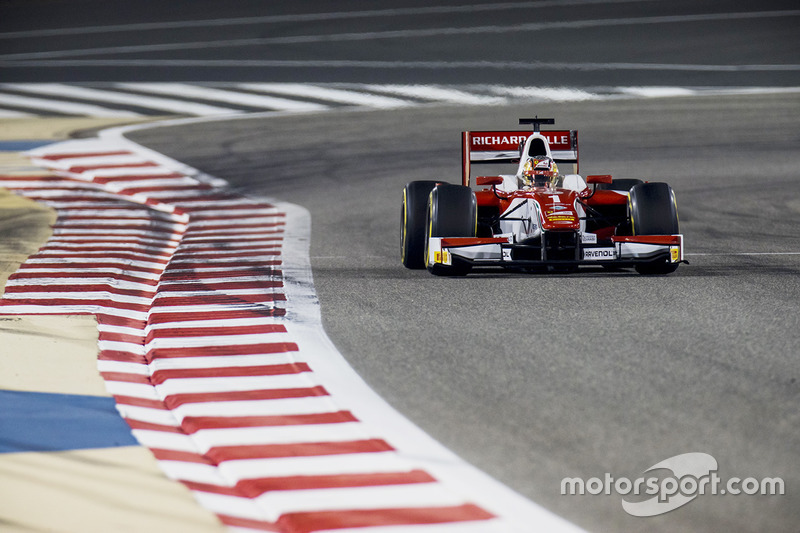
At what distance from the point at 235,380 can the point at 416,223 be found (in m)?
4.02

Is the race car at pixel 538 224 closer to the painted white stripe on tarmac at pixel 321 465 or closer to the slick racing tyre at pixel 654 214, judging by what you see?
the slick racing tyre at pixel 654 214

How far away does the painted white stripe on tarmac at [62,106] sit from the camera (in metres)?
23.3

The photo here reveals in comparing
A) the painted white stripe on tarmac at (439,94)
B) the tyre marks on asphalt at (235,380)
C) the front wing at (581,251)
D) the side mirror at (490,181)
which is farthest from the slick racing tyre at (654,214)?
the painted white stripe on tarmac at (439,94)

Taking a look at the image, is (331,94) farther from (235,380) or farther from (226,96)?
(235,380)

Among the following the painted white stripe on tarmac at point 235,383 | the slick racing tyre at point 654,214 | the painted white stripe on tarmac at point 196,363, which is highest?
the slick racing tyre at point 654,214

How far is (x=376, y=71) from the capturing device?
88.7ft

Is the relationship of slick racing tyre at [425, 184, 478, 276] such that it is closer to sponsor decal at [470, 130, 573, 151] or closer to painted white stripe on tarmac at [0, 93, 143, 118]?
sponsor decal at [470, 130, 573, 151]

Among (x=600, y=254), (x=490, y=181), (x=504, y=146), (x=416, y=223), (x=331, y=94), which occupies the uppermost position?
(x=331, y=94)

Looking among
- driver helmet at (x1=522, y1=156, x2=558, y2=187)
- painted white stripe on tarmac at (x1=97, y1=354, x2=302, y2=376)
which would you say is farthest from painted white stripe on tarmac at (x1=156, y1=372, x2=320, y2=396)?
driver helmet at (x1=522, y1=156, x2=558, y2=187)

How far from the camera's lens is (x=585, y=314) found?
8453mm

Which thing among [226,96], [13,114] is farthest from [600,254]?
[226,96]

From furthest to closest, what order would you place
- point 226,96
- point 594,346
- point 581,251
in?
point 226,96 < point 581,251 < point 594,346

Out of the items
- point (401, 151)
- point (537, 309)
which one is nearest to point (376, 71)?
point (401, 151)

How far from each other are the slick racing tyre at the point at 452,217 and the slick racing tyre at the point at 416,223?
0.41m
